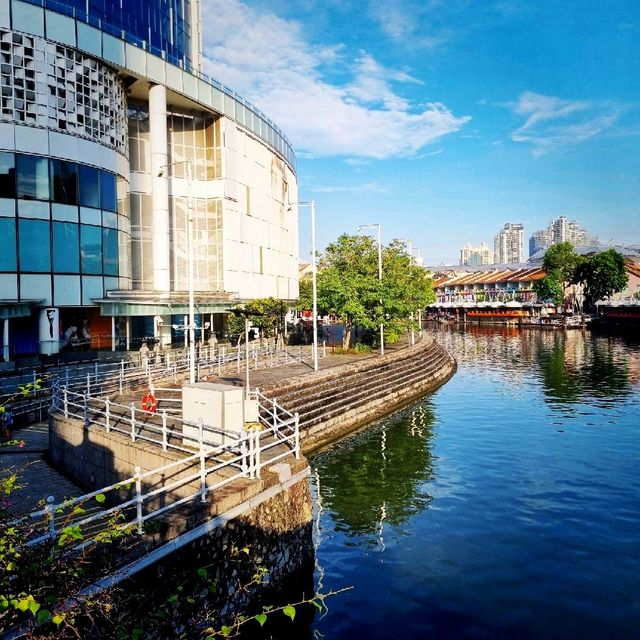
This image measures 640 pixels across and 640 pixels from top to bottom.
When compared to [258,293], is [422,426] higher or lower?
lower

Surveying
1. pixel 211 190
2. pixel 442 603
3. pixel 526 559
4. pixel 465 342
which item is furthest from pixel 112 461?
pixel 465 342

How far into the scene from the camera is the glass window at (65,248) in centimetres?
3678

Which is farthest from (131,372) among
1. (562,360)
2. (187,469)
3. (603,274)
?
(603,274)

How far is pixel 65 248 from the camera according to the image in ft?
122

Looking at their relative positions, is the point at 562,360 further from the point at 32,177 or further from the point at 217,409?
the point at 217,409

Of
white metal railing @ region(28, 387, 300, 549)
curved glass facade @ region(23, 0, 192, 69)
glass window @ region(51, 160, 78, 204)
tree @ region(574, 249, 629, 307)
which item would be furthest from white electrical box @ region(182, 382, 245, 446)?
tree @ region(574, 249, 629, 307)

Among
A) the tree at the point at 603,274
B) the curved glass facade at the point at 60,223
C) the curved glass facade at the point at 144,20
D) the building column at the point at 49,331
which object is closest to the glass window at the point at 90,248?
the curved glass facade at the point at 60,223

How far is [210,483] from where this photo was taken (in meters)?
13.3

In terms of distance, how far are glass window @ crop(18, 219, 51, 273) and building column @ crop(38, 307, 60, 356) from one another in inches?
107

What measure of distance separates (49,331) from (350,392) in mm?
20039

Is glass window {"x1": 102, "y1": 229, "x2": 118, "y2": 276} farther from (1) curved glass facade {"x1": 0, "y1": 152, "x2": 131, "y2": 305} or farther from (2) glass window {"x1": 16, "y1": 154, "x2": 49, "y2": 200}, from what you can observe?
(2) glass window {"x1": 16, "y1": 154, "x2": 49, "y2": 200}

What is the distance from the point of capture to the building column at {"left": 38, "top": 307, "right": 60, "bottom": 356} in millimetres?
36772

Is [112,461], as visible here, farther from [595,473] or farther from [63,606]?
[595,473]

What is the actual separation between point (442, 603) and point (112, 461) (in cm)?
971
